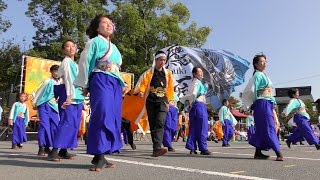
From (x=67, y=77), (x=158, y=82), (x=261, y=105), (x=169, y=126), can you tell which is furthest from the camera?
(x=169, y=126)

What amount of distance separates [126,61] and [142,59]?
1.29 m

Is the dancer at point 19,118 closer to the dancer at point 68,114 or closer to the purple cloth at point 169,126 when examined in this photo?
the purple cloth at point 169,126

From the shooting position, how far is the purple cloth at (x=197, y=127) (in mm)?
7694

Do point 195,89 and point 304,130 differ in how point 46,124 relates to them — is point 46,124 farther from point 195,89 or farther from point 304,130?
point 304,130

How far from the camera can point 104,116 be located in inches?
186

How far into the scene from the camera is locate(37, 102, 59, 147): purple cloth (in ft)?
23.0

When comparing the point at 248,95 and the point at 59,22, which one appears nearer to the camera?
the point at 248,95

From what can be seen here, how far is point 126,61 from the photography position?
28562 millimetres

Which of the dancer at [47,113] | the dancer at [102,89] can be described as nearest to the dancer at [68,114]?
the dancer at [47,113]

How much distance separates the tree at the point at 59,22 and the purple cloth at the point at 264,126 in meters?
21.6

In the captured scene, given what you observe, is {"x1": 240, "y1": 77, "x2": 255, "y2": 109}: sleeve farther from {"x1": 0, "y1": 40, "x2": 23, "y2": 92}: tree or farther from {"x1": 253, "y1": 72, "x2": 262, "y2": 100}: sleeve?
{"x1": 0, "y1": 40, "x2": 23, "y2": 92}: tree

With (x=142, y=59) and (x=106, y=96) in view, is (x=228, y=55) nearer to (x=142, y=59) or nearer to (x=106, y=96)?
(x=142, y=59)

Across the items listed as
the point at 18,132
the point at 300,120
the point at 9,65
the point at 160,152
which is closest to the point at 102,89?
the point at 160,152

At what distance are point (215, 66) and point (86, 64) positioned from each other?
13755 millimetres
